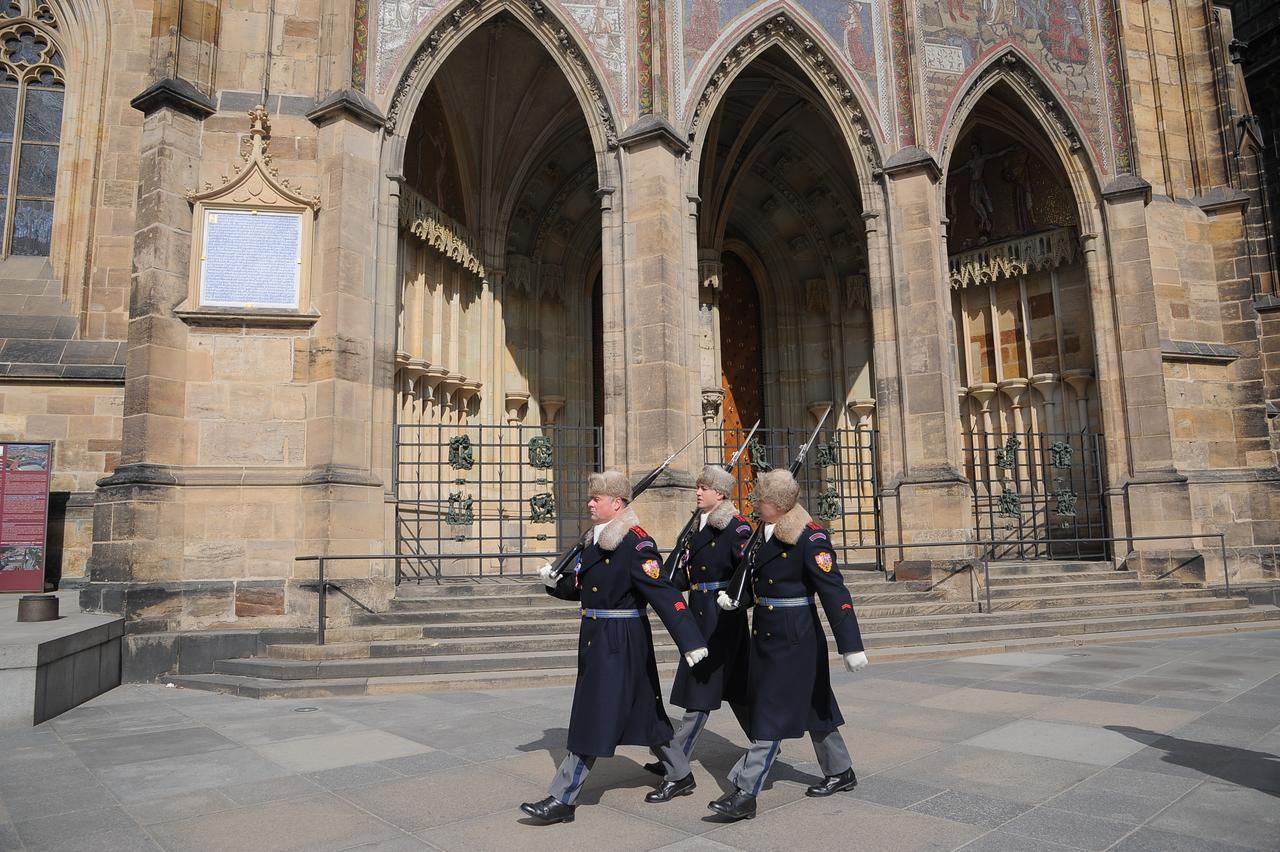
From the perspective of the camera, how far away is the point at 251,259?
947cm

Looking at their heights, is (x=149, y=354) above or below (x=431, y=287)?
below

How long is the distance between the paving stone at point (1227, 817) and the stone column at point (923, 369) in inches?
274

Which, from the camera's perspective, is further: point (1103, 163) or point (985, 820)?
point (1103, 163)

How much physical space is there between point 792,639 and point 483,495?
965cm

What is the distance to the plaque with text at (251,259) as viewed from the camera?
933 cm

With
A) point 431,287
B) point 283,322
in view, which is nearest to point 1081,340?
point 431,287

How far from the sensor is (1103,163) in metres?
13.7

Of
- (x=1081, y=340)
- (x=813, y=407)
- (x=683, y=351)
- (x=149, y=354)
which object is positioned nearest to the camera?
(x=149, y=354)

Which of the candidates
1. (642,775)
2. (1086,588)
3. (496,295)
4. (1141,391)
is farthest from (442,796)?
(1141,391)

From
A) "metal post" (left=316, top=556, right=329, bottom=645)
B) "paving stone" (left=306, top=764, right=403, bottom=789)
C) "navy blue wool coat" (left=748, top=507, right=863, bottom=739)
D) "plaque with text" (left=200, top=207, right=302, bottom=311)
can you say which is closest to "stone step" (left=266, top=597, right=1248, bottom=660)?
"metal post" (left=316, top=556, right=329, bottom=645)

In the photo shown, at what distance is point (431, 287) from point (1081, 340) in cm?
1019

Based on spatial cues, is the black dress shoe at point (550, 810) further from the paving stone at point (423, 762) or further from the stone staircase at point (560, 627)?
the stone staircase at point (560, 627)

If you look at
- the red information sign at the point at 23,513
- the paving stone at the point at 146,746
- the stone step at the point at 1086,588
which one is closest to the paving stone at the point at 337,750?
the paving stone at the point at 146,746

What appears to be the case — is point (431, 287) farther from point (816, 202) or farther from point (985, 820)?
point (985, 820)
